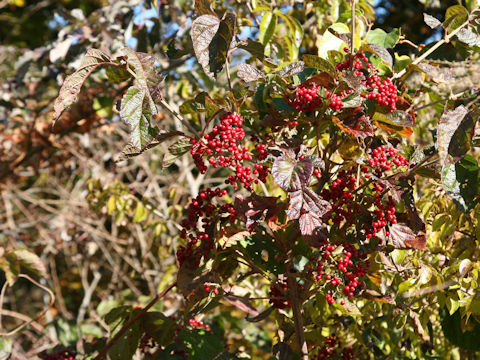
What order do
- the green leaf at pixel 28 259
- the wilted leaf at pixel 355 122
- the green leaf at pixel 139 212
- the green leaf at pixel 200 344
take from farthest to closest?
1. the green leaf at pixel 139 212
2. the green leaf at pixel 28 259
3. the green leaf at pixel 200 344
4. the wilted leaf at pixel 355 122

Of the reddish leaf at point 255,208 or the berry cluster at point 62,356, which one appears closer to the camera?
the reddish leaf at point 255,208

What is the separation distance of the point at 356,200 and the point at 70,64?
5.55 ft

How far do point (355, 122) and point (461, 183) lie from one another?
0.88 feet

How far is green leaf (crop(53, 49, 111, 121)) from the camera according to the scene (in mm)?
1075

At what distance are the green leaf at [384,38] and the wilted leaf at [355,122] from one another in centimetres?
34

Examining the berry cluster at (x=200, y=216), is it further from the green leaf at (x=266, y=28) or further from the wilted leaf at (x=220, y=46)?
the green leaf at (x=266, y=28)

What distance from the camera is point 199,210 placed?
119 cm

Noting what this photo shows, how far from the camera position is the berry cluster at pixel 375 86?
116 cm

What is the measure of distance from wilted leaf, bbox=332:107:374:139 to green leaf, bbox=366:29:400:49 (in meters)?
0.34

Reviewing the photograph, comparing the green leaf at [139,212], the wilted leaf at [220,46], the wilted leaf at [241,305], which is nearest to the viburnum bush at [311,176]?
the wilted leaf at [220,46]

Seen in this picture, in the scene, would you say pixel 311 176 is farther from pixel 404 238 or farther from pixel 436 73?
pixel 436 73

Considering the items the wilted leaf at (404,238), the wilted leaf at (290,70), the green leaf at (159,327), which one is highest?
the wilted leaf at (290,70)

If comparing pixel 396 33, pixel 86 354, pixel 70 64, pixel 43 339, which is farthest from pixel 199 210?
pixel 43 339

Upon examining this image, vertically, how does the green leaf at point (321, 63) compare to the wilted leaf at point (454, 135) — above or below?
above
